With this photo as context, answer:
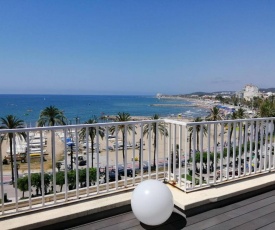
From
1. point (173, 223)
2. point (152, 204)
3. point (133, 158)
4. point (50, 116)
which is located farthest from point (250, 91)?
point (152, 204)

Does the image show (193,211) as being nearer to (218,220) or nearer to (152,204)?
(218,220)

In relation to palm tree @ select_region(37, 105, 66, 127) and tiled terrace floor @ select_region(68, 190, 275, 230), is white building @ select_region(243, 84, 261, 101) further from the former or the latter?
tiled terrace floor @ select_region(68, 190, 275, 230)

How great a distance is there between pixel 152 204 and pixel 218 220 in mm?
757

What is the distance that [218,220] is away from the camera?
7.20ft

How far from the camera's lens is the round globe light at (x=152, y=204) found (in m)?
1.94

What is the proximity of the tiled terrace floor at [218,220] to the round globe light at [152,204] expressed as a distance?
0.15 m

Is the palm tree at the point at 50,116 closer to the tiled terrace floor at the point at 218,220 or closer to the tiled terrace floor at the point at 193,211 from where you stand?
the tiled terrace floor at the point at 193,211

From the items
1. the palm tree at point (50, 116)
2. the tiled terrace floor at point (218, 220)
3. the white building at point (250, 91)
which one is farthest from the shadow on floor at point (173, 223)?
the white building at point (250, 91)

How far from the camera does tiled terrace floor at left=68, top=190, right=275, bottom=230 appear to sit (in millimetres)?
2066

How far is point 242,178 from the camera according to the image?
3088 millimetres

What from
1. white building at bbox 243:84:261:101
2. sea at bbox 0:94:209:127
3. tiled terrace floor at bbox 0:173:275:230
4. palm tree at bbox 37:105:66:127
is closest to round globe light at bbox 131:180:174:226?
tiled terrace floor at bbox 0:173:275:230

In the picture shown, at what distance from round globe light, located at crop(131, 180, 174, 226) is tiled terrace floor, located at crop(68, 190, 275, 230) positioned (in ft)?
0.49

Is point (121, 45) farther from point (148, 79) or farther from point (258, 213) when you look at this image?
point (258, 213)

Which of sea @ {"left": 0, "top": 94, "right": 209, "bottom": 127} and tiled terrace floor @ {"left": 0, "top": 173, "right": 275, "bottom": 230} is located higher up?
tiled terrace floor @ {"left": 0, "top": 173, "right": 275, "bottom": 230}
